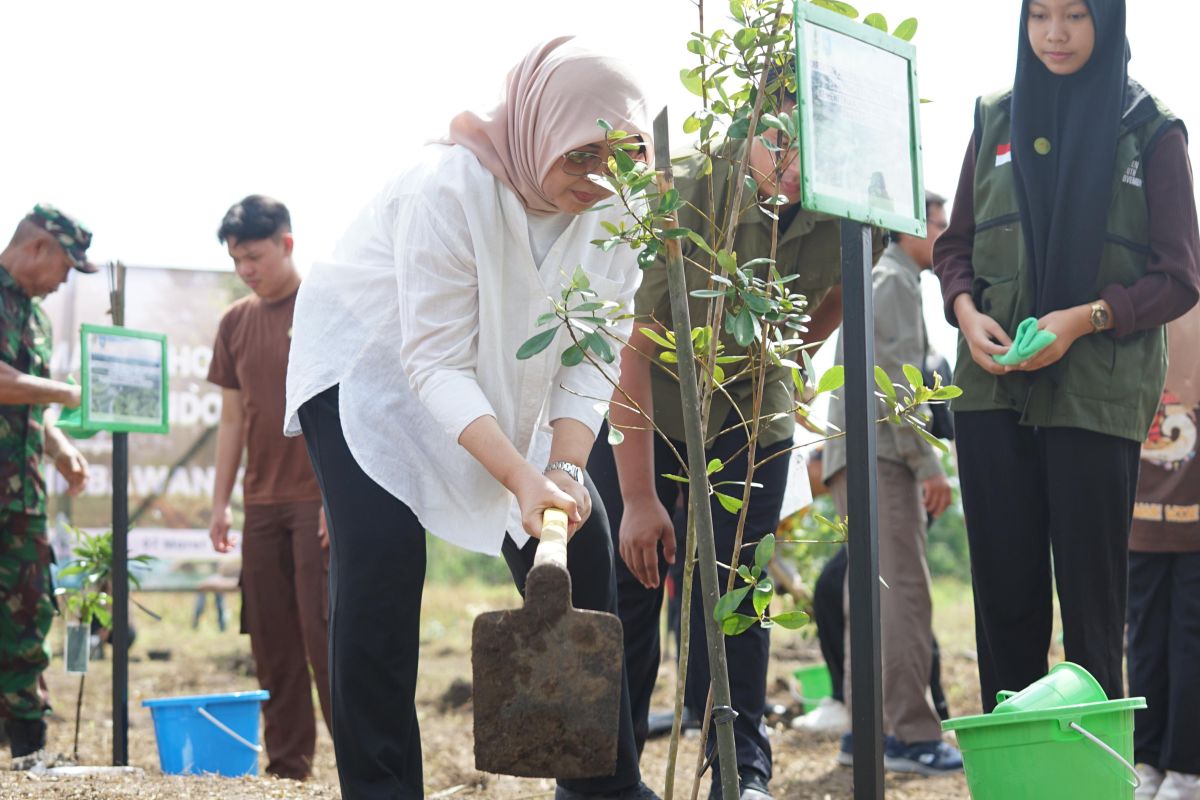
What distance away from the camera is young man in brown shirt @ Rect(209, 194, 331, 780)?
190 inches

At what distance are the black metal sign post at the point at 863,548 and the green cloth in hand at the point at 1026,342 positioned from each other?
757mm

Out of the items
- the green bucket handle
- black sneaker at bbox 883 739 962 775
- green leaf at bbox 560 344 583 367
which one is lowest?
black sneaker at bbox 883 739 962 775

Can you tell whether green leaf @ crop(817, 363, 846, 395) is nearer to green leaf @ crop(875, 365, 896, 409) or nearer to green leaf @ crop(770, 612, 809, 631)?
green leaf @ crop(875, 365, 896, 409)

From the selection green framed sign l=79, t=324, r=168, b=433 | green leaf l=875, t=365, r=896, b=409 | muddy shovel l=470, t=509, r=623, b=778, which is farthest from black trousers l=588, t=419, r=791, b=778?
green framed sign l=79, t=324, r=168, b=433

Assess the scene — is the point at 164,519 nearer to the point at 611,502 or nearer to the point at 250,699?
the point at 250,699

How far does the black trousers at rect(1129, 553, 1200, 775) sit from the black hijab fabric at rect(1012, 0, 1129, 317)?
50.9 inches

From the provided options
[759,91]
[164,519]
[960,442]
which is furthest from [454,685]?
[759,91]

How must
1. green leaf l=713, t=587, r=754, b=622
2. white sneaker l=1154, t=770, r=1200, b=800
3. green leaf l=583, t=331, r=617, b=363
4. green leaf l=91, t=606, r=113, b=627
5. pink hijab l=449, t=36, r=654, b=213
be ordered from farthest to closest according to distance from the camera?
green leaf l=91, t=606, r=113, b=627
white sneaker l=1154, t=770, r=1200, b=800
pink hijab l=449, t=36, r=654, b=213
green leaf l=583, t=331, r=617, b=363
green leaf l=713, t=587, r=754, b=622

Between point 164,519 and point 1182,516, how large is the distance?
600 centimetres

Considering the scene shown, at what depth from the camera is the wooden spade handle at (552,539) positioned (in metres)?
1.91

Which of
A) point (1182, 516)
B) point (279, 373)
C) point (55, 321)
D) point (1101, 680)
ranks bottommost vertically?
point (1101, 680)

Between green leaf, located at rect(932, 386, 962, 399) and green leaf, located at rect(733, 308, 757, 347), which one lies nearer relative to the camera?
green leaf, located at rect(733, 308, 757, 347)

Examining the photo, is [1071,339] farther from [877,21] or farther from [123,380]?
[123,380]

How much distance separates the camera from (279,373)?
5.04 m
